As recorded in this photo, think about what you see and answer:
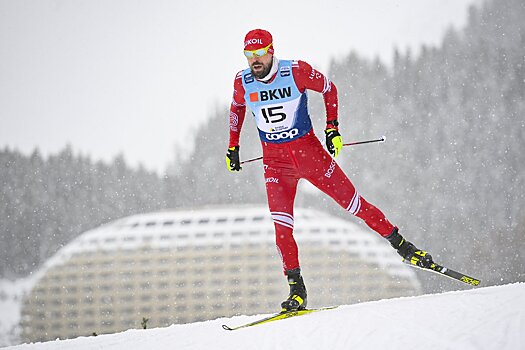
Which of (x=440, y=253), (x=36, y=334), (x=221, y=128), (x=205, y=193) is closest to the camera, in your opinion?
(x=440, y=253)

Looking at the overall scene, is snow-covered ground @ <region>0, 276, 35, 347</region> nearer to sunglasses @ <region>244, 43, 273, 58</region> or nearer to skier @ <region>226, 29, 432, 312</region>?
skier @ <region>226, 29, 432, 312</region>

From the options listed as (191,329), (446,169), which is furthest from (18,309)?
(191,329)

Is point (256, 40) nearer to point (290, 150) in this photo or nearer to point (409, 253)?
point (290, 150)

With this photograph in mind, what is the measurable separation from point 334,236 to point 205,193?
1309 centimetres

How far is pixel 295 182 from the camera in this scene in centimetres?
375

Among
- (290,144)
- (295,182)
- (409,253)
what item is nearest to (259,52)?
A: (290,144)

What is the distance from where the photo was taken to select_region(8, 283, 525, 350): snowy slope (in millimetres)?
2074

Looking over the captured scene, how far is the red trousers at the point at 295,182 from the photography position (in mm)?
3598

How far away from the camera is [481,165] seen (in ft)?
110

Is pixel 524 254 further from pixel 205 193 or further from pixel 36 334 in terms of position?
pixel 36 334

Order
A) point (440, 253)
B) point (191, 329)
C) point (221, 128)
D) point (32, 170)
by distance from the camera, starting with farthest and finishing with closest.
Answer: point (32, 170)
point (221, 128)
point (440, 253)
point (191, 329)

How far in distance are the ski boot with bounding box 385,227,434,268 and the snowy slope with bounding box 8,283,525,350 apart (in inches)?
27.7

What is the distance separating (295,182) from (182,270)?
107ft

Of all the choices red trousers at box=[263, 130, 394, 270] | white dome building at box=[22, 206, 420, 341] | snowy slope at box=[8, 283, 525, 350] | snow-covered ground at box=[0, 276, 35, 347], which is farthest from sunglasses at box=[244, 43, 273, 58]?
snow-covered ground at box=[0, 276, 35, 347]
